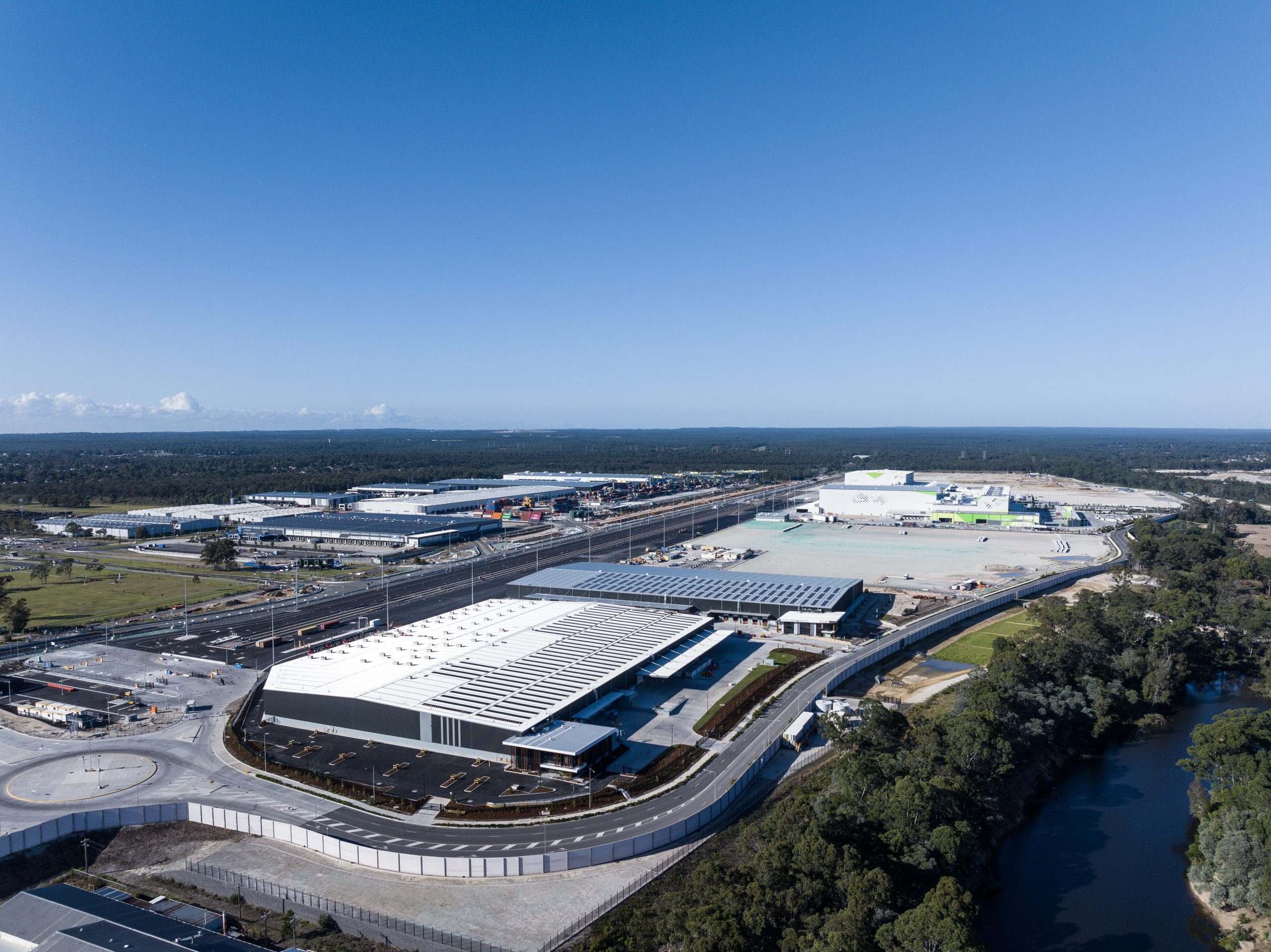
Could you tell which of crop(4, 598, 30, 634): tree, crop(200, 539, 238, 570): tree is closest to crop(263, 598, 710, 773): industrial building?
crop(4, 598, 30, 634): tree

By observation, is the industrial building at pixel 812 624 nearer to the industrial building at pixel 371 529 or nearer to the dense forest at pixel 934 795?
the dense forest at pixel 934 795

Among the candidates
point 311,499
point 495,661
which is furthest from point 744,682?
point 311,499

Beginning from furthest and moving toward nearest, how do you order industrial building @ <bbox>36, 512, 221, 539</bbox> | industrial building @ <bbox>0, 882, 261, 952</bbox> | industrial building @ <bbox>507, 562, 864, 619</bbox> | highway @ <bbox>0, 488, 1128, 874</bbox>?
1. industrial building @ <bbox>36, 512, 221, 539</bbox>
2. industrial building @ <bbox>507, 562, 864, 619</bbox>
3. highway @ <bbox>0, 488, 1128, 874</bbox>
4. industrial building @ <bbox>0, 882, 261, 952</bbox>

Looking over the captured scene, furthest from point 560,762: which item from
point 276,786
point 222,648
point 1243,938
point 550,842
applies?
point 222,648

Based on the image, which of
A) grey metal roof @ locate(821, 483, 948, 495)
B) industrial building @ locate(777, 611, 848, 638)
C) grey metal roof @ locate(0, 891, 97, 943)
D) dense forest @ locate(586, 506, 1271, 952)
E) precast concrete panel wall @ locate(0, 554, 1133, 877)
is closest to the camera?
dense forest @ locate(586, 506, 1271, 952)

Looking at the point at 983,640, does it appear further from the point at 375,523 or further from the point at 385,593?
the point at 375,523

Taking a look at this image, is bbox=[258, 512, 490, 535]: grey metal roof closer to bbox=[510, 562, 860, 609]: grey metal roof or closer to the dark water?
bbox=[510, 562, 860, 609]: grey metal roof

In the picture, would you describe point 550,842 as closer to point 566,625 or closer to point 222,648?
point 566,625
